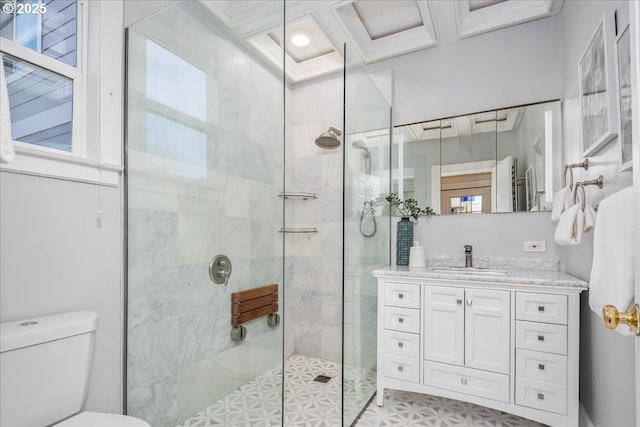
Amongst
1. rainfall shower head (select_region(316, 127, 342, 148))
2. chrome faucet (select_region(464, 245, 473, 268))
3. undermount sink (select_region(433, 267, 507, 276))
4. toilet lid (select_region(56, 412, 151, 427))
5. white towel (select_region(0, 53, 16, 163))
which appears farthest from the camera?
rainfall shower head (select_region(316, 127, 342, 148))

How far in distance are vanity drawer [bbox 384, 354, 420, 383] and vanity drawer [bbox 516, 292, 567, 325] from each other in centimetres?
65

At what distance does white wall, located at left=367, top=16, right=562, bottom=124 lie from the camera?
Answer: 2291 mm

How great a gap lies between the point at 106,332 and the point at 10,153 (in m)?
0.91

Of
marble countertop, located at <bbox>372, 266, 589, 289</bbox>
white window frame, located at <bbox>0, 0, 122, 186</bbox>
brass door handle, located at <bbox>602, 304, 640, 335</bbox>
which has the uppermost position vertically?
white window frame, located at <bbox>0, 0, 122, 186</bbox>

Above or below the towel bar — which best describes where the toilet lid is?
below

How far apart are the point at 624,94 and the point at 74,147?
2.28 meters

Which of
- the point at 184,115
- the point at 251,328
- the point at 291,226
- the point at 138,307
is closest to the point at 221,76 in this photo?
the point at 184,115

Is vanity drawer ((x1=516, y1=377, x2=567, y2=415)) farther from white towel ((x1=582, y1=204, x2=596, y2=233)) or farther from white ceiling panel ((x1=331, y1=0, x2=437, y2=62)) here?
white ceiling panel ((x1=331, y1=0, x2=437, y2=62))

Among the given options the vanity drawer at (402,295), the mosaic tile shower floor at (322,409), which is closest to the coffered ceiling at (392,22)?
the vanity drawer at (402,295)

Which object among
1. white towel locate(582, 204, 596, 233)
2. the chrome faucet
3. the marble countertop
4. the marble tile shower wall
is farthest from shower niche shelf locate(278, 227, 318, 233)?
white towel locate(582, 204, 596, 233)

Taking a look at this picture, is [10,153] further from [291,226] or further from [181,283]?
[291,226]

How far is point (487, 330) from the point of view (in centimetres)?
185

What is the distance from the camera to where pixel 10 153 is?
3.49 feet

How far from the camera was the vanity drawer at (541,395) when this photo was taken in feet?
5.50
